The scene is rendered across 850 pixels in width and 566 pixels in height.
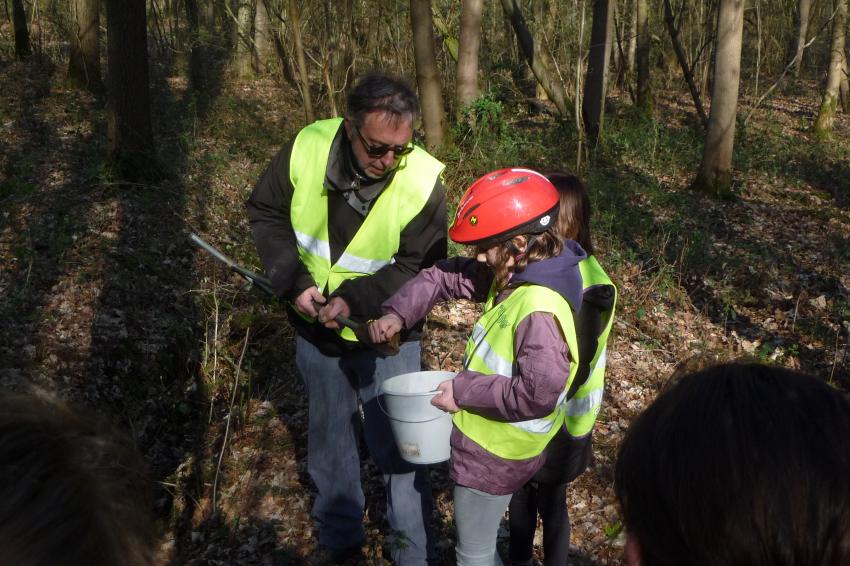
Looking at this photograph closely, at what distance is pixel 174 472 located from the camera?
4969 millimetres

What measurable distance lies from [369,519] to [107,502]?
3.37m

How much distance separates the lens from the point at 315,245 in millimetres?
3332

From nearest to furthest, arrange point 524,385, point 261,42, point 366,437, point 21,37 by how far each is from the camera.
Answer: point 524,385, point 366,437, point 21,37, point 261,42

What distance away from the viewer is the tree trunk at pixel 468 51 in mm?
11508

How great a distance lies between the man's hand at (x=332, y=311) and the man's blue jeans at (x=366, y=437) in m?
0.27

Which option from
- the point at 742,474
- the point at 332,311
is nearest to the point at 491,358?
the point at 332,311

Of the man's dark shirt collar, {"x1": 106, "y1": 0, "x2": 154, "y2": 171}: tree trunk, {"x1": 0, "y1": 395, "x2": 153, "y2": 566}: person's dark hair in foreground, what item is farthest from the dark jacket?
{"x1": 106, "y1": 0, "x2": 154, "y2": 171}: tree trunk

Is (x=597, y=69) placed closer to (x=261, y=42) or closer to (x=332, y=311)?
(x=261, y=42)

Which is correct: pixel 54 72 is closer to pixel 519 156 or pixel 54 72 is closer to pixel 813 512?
pixel 519 156

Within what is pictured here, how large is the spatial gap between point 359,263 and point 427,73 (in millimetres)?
7583

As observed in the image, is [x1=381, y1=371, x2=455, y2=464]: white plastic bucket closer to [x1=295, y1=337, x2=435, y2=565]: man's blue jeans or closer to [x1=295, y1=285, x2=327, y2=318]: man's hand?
[x1=295, y1=337, x2=435, y2=565]: man's blue jeans

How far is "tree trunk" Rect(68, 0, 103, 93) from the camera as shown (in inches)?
510

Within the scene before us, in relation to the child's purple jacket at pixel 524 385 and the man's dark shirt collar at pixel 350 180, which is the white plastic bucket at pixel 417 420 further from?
the man's dark shirt collar at pixel 350 180

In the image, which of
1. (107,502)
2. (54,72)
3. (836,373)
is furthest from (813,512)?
(54,72)
